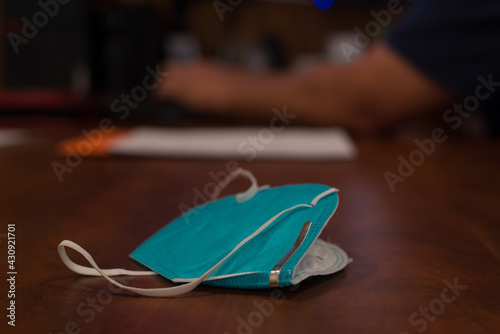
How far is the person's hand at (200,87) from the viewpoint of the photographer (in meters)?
1.36

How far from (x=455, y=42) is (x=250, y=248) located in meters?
0.83

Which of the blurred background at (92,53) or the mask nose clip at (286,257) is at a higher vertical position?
the blurred background at (92,53)

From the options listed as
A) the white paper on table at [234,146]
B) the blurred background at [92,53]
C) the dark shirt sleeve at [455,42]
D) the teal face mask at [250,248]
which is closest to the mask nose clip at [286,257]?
the teal face mask at [250,248]

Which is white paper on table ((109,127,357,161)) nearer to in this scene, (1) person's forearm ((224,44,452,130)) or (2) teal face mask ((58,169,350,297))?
(1) person's forearm ((224,44,452,130))

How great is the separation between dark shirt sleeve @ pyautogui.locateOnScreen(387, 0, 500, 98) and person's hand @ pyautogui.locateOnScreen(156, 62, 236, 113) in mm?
471

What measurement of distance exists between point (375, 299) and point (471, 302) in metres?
0.06

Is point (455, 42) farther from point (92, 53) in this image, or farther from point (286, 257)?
point (92, 53)

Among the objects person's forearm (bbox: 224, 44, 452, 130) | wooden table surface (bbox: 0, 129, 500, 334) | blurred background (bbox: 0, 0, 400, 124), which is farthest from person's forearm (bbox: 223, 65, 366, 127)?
wooden table surface (bbox: 0, 129, 500, 334)

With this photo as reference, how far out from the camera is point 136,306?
316 millimetres

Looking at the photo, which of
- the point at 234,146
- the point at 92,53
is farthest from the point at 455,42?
the point at 92,53

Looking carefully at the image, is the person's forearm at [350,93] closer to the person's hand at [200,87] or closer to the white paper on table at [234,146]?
the person's hand at [200,87]

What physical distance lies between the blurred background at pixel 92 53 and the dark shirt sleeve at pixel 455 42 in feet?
1.98

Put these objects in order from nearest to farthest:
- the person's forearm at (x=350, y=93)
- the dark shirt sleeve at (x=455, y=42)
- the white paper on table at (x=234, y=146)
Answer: the white paper on table at (x=234, y=146)
the dark shirt sleeve at (x=455, y=42)
the person's forearm at (x=350, y=93)

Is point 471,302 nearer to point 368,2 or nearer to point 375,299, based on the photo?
point 375,299
